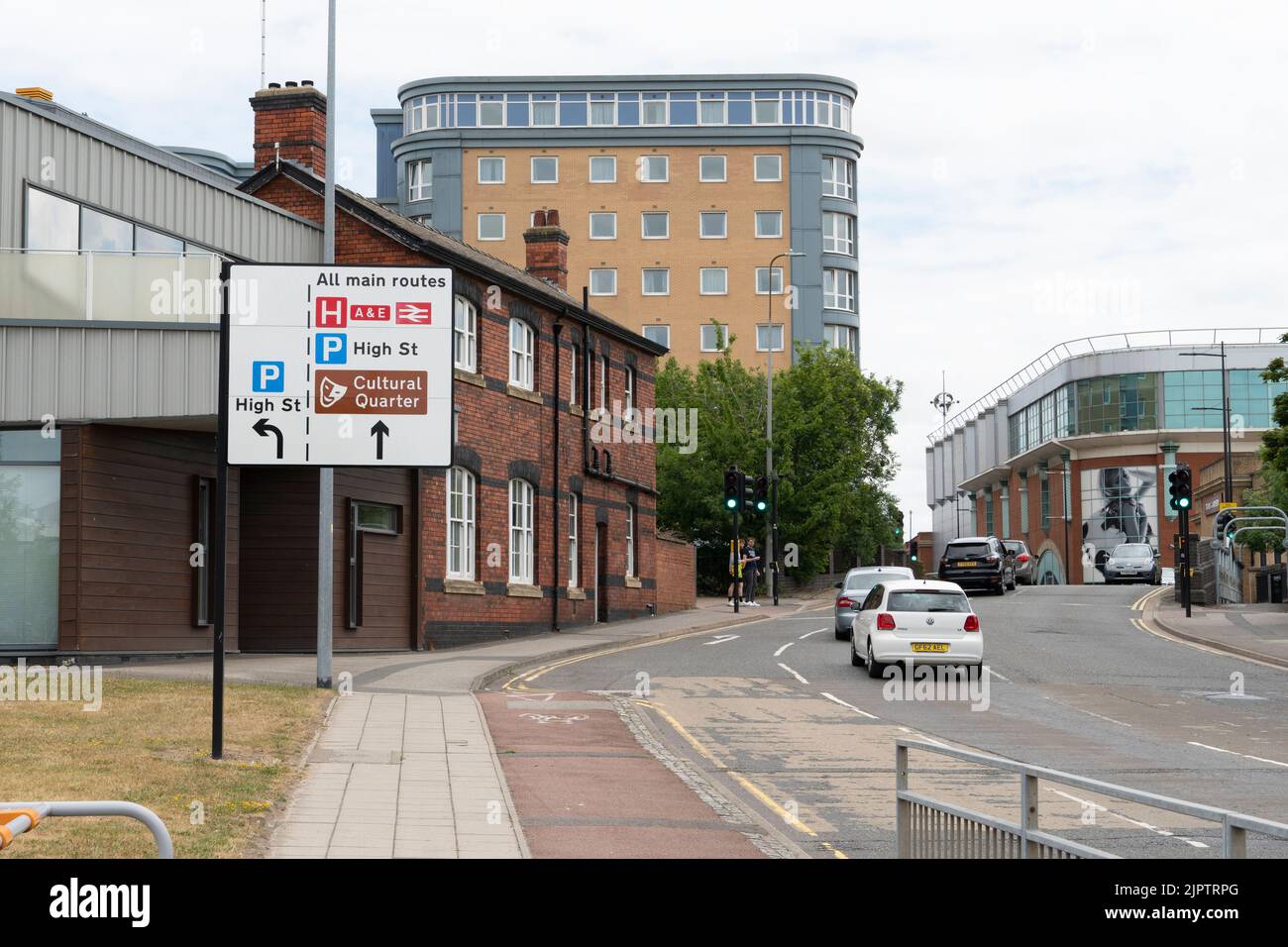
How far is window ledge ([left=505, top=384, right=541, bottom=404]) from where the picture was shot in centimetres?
3294

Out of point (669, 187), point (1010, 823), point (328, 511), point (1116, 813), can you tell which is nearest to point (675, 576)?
point (328, 511)

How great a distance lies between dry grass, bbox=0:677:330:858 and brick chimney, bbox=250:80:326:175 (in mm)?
15313

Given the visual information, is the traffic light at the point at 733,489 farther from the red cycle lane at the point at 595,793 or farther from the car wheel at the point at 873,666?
the red cycle lane at the point at 595,793

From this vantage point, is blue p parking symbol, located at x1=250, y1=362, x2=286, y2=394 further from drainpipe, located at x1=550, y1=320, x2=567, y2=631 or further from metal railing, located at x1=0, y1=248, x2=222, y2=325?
drainpipe, located at x1=550, y1=320, x2=567, y2=631

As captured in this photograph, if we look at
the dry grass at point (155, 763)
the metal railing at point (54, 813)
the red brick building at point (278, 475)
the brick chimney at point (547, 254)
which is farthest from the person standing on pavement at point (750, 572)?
the metal railing at point (54, 813)

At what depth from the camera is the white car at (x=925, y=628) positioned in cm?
2298

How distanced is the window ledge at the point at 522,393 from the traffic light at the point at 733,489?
8803 mm

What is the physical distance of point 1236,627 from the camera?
34.9 metres

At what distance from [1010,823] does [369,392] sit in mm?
10696

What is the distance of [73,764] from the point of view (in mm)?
11859

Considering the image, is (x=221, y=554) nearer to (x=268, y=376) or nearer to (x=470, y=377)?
(x=268, y=376)
